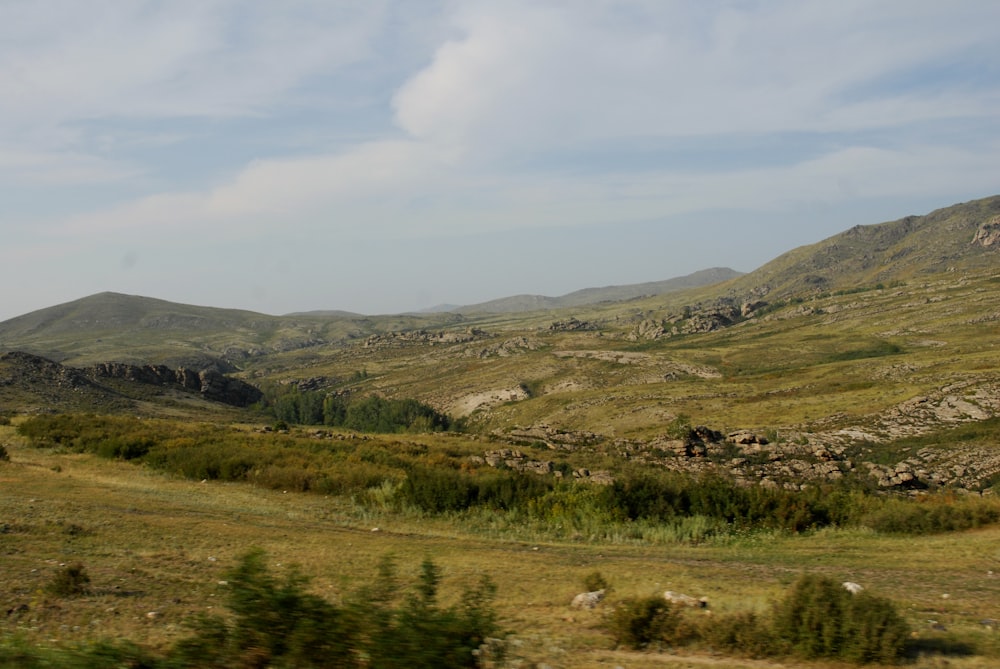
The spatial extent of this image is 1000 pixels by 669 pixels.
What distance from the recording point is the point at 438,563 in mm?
12945

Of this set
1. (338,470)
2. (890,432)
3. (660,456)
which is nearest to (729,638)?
(338,470)

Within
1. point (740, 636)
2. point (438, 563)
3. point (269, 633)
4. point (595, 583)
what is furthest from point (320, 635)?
point (438, 563)

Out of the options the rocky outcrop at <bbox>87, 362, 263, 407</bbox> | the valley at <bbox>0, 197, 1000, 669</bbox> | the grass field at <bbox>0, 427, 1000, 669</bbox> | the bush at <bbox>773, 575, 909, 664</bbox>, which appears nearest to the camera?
the bush at <bbox>773, 575, 909, 664</bbox>

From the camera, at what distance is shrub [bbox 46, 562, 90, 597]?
9.53 m

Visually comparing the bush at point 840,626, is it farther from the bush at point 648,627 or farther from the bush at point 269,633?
the bush at point 269,633

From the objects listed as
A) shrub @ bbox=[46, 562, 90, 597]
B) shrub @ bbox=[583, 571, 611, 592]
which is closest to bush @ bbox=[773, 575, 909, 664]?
shrub @ bbox=[583, 571, 611, 592]

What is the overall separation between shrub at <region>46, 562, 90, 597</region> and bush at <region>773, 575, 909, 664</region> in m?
10.4

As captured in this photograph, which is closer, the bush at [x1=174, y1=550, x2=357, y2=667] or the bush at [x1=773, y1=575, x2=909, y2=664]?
the bush at [x1=174, y1=550, x2=357, y2=667]

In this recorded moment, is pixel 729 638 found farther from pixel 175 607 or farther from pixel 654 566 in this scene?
pixel 175 607

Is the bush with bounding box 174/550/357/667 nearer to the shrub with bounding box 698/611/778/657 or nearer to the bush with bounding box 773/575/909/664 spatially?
the shrub with bounding box 698/611/778/657

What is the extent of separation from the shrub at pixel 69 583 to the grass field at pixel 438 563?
171 mm

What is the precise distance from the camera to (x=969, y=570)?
1212cm

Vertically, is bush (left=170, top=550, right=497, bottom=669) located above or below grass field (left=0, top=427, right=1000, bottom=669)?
above

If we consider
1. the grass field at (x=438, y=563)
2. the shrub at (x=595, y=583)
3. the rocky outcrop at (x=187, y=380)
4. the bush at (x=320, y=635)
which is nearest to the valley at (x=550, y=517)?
the grass field at (x=438, y=563)
